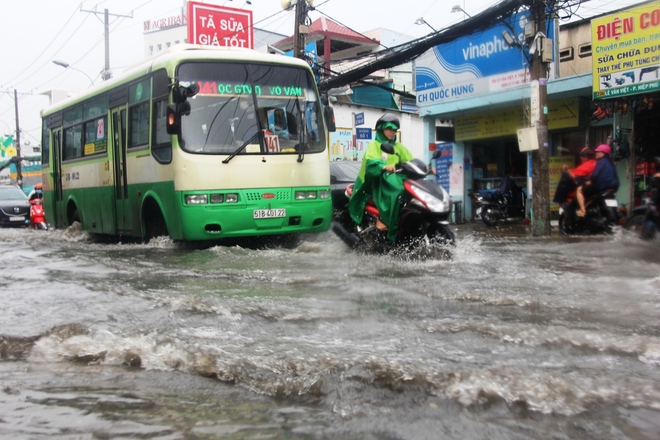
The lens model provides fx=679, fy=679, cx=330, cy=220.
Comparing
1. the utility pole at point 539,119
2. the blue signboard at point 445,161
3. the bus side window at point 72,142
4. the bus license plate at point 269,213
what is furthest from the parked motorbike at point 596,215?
the bus side window at point 72,142

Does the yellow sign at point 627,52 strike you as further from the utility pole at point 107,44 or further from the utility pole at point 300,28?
the utility pole at point 107,44

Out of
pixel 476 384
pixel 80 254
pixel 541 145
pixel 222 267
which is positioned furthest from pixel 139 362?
pixel 541 145

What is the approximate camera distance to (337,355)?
3.32 meters

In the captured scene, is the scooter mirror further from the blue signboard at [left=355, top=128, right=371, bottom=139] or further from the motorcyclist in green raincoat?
the blue signboard at [left=355, top=128, right=371, bottom=139]

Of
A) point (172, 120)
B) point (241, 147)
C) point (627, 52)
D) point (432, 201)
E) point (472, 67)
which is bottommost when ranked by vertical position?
point (432, 201)

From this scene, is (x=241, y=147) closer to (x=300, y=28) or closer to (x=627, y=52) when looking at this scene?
(x=627, y=52)

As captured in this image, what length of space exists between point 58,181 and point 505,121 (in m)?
11.1

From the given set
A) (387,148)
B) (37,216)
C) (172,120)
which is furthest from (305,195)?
(37,216)

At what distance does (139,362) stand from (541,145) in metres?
10.2

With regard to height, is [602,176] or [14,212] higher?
[602,176]

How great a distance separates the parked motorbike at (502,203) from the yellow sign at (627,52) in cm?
372

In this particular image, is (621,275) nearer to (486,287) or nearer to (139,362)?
(486,287)

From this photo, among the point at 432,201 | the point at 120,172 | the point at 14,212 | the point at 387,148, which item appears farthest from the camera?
the point at 14,212

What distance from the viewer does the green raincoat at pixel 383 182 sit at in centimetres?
725
